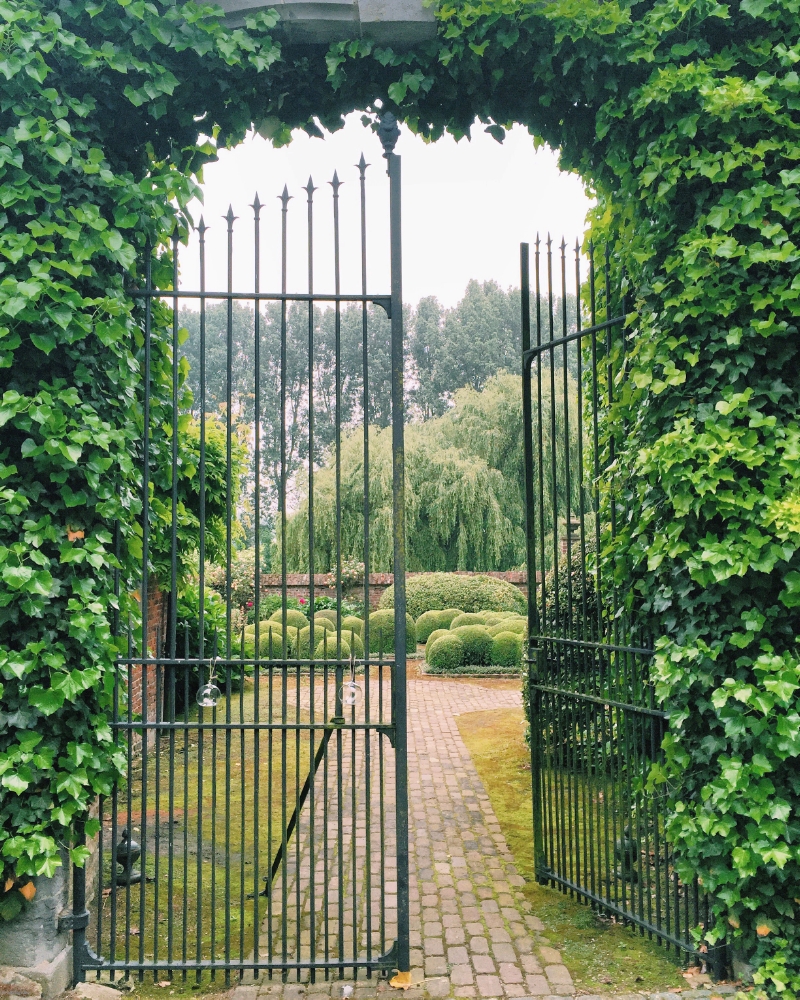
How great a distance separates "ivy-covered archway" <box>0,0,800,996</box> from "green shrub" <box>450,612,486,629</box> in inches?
455

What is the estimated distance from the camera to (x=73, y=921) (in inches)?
138

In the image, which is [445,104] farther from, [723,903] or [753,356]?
[723,903]

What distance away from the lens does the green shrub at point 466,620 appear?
15.2 meters

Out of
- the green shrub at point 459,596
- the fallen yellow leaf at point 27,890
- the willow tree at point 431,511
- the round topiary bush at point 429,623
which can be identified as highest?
the willow tree at point 431,511

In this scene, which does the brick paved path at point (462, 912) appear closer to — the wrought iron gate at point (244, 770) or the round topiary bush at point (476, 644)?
the wrought iron gate at point (244, 770)

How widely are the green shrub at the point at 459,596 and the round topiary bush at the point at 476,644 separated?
112 inches

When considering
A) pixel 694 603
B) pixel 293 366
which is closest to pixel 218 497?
pixel 694 603

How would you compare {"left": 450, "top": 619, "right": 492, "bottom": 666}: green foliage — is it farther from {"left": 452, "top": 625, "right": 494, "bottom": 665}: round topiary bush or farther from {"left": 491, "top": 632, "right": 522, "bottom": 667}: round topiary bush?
{"left": 491, "top": 632, "right": 522, "bottom": 667}: round topiary bush

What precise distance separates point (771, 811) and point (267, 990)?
242cm

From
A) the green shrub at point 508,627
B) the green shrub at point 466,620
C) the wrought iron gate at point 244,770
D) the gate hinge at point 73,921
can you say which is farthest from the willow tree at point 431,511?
the gate hinge at point 73,921

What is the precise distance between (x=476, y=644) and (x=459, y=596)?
10.2ft

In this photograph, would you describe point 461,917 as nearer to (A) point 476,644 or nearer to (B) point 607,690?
(B) point 607,690

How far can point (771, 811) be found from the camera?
317 centimetres

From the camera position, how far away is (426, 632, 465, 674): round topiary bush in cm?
1375
